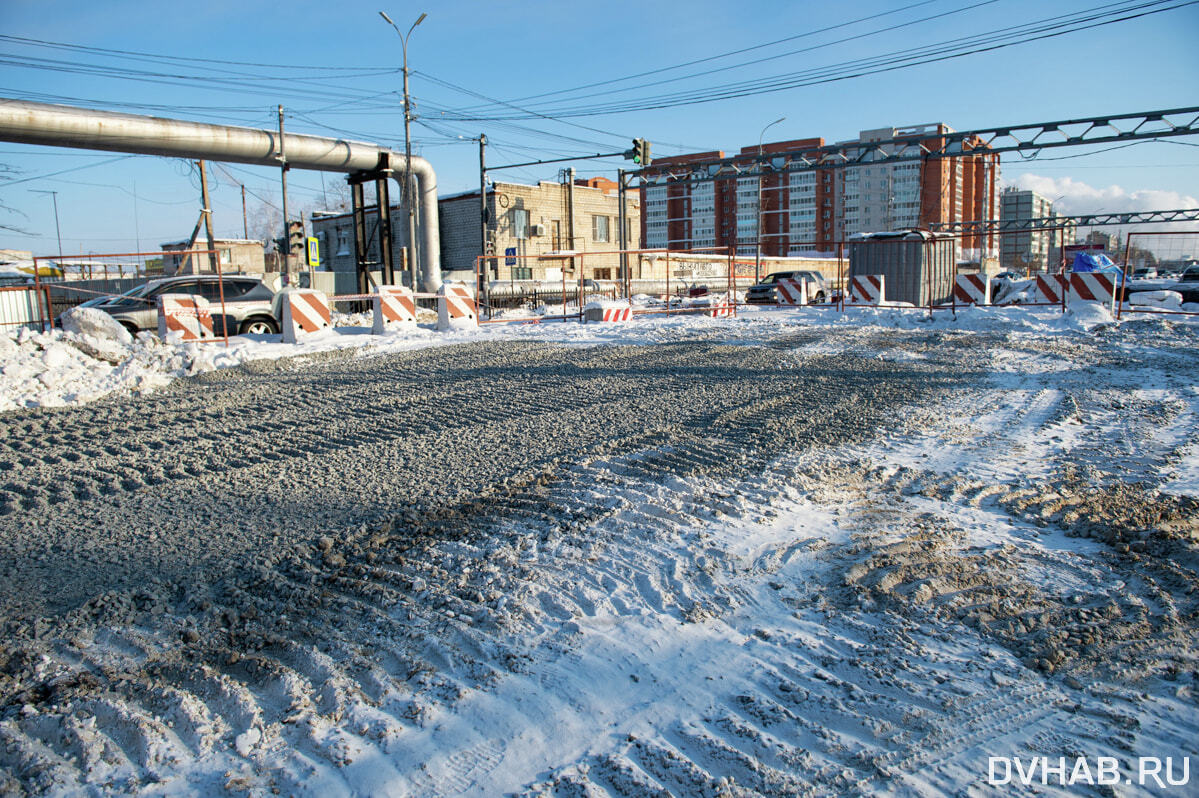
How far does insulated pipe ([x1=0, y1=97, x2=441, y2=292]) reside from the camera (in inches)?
637

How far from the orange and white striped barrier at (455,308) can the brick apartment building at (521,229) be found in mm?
22295

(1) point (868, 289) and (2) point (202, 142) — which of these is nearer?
(2) point (202, 142)

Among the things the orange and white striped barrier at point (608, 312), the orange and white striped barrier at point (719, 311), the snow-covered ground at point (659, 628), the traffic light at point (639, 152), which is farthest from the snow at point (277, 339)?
the traffic light at point (639, 152)

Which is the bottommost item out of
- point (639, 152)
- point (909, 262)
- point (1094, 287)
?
point (1094, 287)

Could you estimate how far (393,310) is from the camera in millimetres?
16594

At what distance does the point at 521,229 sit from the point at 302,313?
30237 mm

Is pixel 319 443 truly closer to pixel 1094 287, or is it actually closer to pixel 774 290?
pixel 1094 287

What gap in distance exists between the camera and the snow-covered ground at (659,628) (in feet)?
7.61

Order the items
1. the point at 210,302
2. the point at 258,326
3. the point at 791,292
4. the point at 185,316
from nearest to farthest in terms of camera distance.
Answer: the point at 185,316 → the point at 210,302 → the point at 258,326 → the point at 791,292

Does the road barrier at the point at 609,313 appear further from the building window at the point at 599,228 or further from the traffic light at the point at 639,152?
the building window at the point at 599,228

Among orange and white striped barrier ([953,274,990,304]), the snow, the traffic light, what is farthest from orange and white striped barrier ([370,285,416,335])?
orange and white striped barrier ([953,274,990,304])

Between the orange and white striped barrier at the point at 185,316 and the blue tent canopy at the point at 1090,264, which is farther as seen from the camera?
the blue tent canopy at the point at 1090,264

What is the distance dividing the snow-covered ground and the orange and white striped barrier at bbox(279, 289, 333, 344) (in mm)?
8160

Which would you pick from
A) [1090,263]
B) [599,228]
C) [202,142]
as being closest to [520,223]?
[599,228]
